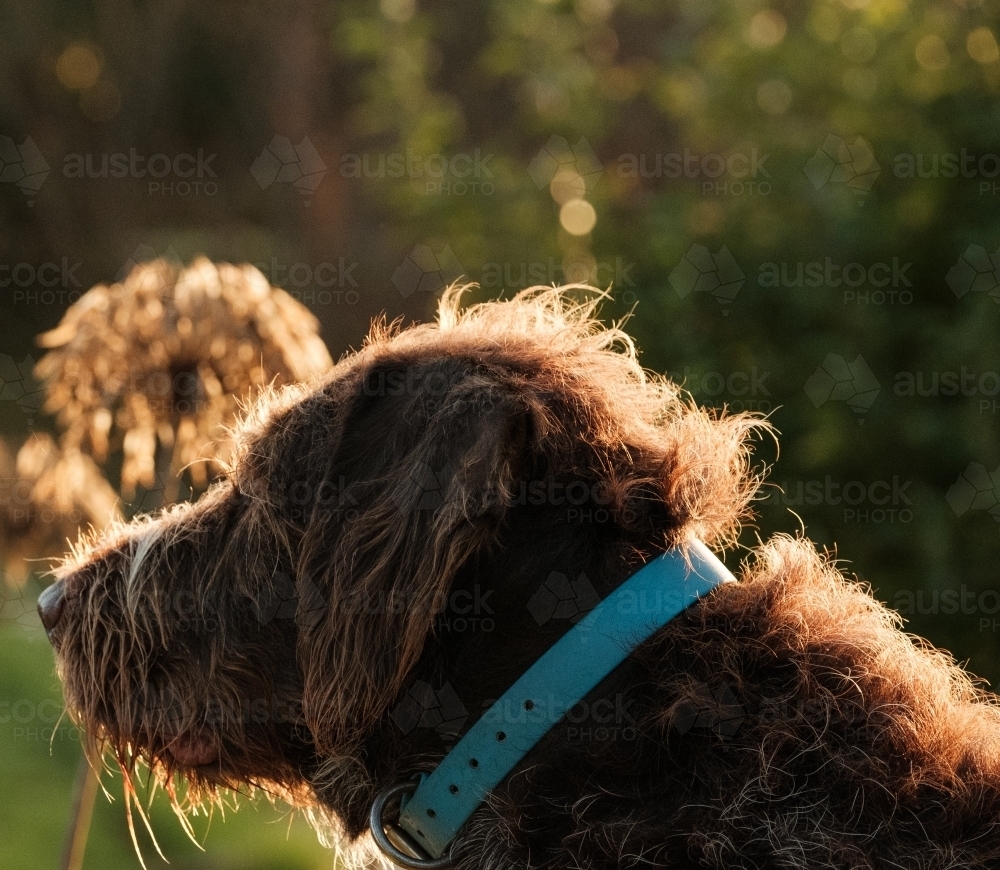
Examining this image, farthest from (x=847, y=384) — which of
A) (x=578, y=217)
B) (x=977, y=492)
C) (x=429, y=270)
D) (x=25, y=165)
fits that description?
(x=25, y=165)

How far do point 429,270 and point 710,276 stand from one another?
6.76 ft

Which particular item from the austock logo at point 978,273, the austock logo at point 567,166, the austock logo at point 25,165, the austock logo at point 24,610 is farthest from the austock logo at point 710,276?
the austock logo at point 25,165

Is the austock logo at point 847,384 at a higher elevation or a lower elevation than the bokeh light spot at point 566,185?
lower

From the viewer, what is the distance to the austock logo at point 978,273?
4.78 m

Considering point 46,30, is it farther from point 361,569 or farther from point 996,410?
point 361,569

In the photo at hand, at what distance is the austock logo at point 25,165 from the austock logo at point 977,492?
12.8 meters

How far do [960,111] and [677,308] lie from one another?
4.97ft

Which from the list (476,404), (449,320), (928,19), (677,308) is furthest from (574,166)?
(476,404)

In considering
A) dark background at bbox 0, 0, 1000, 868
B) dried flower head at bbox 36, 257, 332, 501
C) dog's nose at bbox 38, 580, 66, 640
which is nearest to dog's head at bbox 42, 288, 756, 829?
dog's nose at bbox 38, 580, 66, 640

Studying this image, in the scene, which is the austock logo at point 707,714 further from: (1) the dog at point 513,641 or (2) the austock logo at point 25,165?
(2) the austock logo at point 25,165

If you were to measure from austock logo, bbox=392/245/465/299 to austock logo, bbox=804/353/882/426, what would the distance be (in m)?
1.93

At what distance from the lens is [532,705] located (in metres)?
1.98

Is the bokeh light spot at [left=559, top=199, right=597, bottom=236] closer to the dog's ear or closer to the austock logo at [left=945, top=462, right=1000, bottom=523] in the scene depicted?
the austock logo at [left=945, top=462, right=1000, bottom=523]

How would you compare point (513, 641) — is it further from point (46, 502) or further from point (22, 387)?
point (22, 387)
